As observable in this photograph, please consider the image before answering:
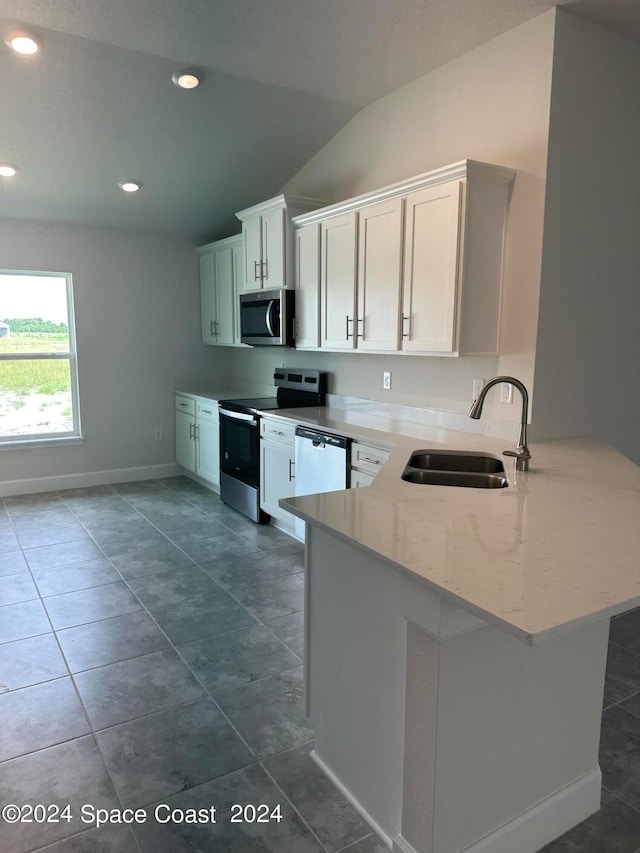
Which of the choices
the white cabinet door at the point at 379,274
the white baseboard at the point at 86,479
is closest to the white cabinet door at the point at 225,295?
the white baseboard at the point at 86,479

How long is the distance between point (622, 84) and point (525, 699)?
3.04 meters

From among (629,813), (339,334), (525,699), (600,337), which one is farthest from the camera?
(339,334)

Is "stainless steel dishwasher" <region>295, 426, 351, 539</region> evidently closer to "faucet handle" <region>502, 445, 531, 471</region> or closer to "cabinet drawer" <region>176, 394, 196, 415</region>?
"faucet handle" <region>502, 445, 531, 471</region>

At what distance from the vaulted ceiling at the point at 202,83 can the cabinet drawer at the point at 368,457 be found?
7.08 feet

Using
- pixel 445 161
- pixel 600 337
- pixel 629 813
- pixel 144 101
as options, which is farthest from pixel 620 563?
pixel 144 101

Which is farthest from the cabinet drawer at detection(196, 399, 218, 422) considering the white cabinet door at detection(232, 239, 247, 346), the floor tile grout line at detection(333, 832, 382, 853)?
the floor tile grout line at detection(333, 832, 382, 853)

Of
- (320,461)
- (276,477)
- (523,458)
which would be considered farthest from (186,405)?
(523,458)

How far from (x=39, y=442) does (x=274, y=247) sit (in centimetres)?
288

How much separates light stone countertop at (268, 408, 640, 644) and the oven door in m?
2.08

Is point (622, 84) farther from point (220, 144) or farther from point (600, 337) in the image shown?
point (220, 144)

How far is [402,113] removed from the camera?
3703 mm

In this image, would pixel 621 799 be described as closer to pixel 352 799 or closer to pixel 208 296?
pixel 352 799

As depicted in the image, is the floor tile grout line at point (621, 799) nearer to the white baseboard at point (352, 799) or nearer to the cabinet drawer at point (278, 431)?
A: the white baseboard at point (352, 799)

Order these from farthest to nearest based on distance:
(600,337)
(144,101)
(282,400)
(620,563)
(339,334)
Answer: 1. (282,400)
2. (339,334)
3. (144,101)
4. (600,337)
5. (620,563)
